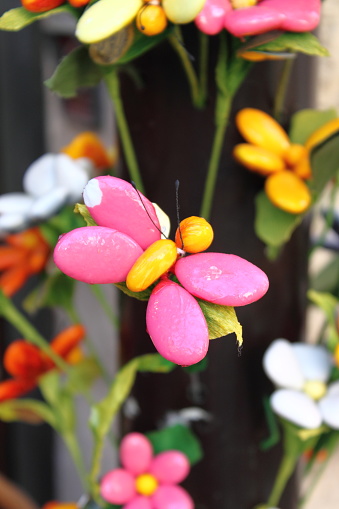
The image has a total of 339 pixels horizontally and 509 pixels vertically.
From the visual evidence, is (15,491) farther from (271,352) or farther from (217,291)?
(217,291)

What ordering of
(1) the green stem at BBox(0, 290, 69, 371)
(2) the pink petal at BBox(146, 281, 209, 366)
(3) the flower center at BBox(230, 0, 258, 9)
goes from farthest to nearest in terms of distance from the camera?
(1) the green stem at BBox(0, 290, 69, 371) → (3) the flower center at BBox(230, 0, 258, 9) → (2) the pink petal at BBox(146, 281, 209, 366)

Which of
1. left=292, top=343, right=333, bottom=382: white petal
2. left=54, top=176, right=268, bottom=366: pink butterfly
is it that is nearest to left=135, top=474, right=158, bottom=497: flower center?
left=292, top=343, right=333, bottom=382: white petal

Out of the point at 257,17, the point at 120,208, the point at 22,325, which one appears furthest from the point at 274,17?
the point at 22,325

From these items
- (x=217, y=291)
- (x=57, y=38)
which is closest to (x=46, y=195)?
(x=217, y=291)

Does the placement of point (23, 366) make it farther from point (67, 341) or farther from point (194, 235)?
point (194, 235)

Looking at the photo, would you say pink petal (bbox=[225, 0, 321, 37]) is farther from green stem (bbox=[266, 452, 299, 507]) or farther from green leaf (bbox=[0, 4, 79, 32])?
green stem (bbox=[266, 452, 299, 507])

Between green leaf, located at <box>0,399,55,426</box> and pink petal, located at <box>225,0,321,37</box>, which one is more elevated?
pink petal, located at <box>225,0,321,37</box>

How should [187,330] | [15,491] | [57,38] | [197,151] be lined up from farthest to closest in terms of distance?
[57,38], [15,491], [197,151], [187,330]
